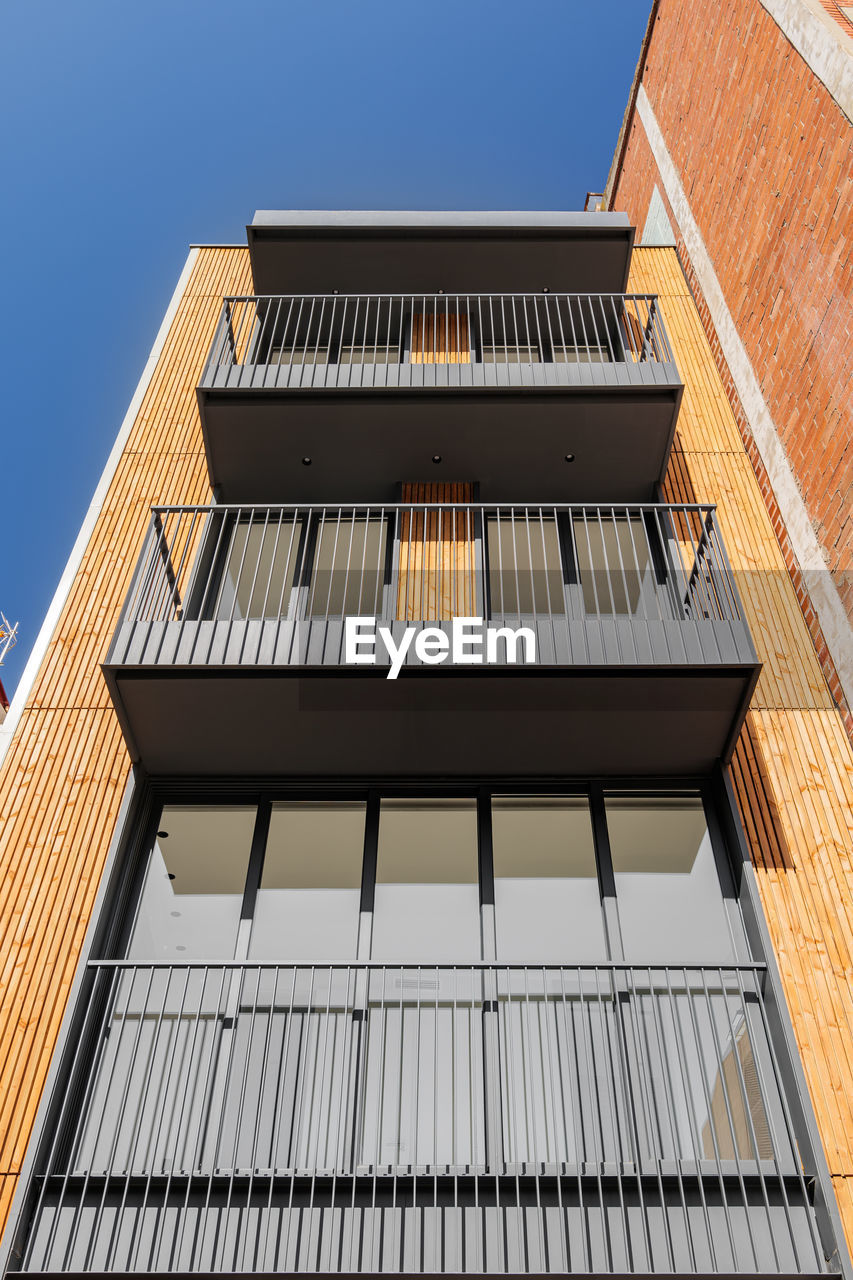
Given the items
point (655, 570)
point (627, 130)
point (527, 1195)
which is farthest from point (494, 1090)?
point (627, 130)

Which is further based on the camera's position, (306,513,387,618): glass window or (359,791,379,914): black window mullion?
(306,513,387,618): glass window

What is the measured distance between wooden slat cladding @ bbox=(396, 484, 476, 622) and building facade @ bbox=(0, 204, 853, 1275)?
0.19 ft

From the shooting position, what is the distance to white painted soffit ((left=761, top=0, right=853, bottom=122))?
8625 millimetres

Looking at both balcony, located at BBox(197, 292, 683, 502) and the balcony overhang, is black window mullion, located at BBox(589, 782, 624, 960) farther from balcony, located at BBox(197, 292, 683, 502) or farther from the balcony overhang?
the balcony overhang

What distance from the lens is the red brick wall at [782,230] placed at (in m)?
8.39

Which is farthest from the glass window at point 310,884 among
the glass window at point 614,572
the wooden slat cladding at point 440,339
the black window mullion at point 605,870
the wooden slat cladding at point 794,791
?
the wooden slat cladding at point 440,339

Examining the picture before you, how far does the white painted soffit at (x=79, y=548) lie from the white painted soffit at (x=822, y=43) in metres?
8.20

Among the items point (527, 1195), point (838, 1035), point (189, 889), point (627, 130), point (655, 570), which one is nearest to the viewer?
point (527, 1195)

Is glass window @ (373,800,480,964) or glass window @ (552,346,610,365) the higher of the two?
glass window @ (552,346,610,365)

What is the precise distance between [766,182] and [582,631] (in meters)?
6.84

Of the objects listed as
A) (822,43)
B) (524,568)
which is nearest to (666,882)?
(524,568)

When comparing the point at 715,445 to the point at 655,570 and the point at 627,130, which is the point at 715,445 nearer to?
the point at 655,570

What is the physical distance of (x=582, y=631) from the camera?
23.5 ft

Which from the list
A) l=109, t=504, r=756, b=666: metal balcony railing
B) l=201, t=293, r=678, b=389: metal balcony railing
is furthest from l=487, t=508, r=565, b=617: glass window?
l=201, t=293, r=678, b=389: metal balcony railing
